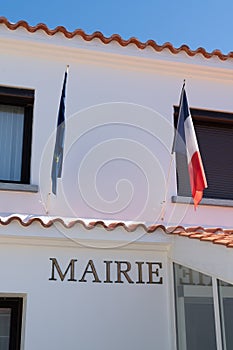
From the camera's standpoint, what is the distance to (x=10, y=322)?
315 inches

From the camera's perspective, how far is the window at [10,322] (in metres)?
7.86

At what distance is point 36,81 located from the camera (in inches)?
391

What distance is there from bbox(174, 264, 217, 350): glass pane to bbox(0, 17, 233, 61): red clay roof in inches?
181

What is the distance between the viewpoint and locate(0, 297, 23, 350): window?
7859 mm

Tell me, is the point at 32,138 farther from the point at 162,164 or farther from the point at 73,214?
the point at 162,164

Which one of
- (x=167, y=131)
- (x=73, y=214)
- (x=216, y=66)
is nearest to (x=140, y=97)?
(x=167, y=131)

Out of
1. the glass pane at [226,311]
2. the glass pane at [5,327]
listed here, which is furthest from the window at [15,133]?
the glass pane at [226,311]

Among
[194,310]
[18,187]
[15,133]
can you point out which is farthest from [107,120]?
[194,310]

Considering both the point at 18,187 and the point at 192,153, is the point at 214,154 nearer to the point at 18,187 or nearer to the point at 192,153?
the point at 192,153

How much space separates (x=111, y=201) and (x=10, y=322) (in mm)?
2790

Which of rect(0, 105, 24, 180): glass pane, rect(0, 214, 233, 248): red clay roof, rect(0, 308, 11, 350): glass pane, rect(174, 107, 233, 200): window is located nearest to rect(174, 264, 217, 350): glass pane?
rect(0, 214, 233, 248): red clay roof

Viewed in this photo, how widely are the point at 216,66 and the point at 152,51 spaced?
1.45 m

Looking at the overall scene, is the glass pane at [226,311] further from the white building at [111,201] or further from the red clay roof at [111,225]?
the red clay roof at [111,225]

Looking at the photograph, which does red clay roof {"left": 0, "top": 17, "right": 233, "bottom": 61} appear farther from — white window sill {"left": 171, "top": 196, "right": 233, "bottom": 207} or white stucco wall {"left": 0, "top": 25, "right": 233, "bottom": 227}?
white window sill {"left": 171, "top": 196, "right": 233, "bottom": 207}
